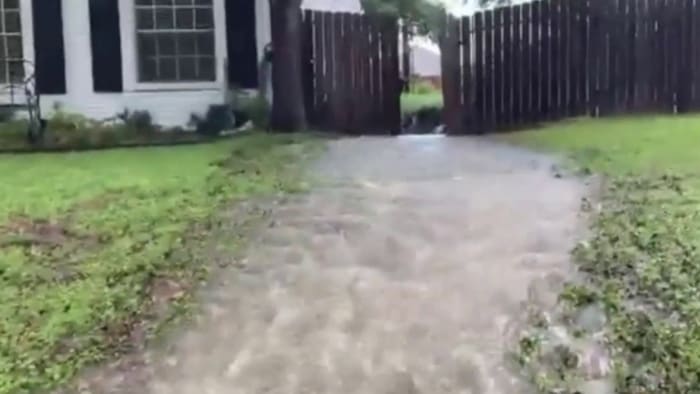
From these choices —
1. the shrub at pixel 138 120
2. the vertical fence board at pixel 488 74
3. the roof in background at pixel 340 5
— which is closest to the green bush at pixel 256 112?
the shrub at pixel 138 120

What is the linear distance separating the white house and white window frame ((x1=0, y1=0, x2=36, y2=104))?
0.5 inches

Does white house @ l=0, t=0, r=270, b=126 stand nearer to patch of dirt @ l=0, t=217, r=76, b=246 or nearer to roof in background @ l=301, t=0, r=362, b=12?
roof in background @ l=301, t=0, r=362, b=12

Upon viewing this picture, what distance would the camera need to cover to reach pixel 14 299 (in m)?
5.27

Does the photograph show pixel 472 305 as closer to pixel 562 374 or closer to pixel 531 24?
pixel 562 374

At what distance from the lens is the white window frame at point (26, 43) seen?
42.7 feet

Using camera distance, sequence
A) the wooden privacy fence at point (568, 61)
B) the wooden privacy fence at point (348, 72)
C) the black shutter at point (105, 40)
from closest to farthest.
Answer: the wooden privacy fence at point (568, 61)
the black shutter at point (105, 40)
the wooden privacy fence at point (348, 72)

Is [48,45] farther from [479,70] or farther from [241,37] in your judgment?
[479,70]

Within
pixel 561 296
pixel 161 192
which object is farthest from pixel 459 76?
pixel 561 296

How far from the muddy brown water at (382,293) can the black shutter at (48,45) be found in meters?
6.34

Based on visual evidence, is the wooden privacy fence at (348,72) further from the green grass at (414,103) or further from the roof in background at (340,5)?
the roof in background at (340,5)

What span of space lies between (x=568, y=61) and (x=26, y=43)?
6.46m

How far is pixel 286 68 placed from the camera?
12.9m

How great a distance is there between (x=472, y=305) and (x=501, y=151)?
525cm

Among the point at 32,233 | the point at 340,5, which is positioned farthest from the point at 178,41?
the point at 32,233
